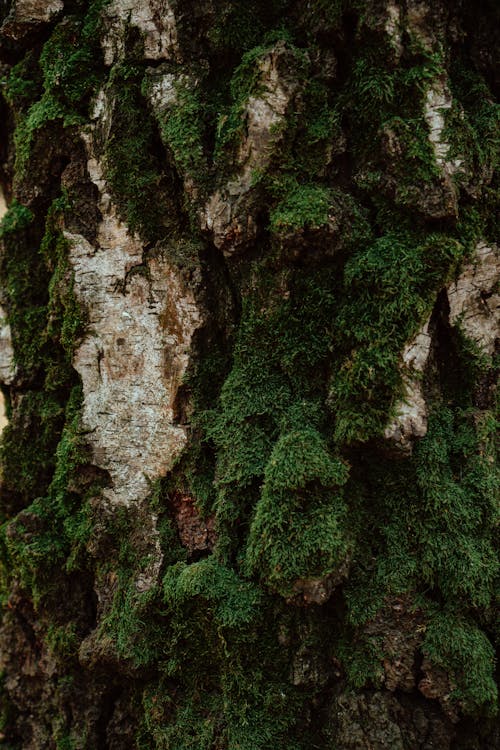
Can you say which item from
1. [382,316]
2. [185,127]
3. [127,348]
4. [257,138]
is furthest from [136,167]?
[382,316]

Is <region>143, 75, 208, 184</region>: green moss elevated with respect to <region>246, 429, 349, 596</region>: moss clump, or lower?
elevated

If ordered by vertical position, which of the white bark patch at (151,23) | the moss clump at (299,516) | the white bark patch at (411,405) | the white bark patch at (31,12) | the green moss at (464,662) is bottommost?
the green moss at (464,662)

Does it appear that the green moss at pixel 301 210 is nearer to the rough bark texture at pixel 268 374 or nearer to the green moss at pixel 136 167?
the rough bark texture at pixel 268 374

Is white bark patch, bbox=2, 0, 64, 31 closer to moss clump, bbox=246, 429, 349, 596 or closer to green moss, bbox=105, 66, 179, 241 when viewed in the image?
green moss, bbox=105, 66, 179, 241

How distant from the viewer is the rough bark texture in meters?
2.03

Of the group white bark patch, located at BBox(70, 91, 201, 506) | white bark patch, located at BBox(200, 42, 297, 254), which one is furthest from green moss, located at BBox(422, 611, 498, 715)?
white bark patch, located at BBox(200, 42, 297, 254)

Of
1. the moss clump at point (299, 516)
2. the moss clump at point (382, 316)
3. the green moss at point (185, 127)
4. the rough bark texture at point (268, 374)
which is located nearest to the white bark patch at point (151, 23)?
the rough bark texture at point (268, 374)

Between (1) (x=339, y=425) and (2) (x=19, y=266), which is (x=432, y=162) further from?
(2) (x=19, y=266)

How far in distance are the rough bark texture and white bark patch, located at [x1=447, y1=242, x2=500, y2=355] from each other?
1 cm

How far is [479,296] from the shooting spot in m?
2.19

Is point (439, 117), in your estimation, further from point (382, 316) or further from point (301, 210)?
point (382, 316)

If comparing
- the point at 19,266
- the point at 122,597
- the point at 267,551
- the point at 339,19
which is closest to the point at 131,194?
the point at 19,266

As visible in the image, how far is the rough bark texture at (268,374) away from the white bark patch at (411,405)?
0.01 metres

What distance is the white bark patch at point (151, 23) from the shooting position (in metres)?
2.26
